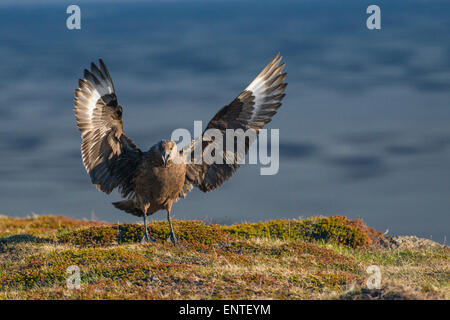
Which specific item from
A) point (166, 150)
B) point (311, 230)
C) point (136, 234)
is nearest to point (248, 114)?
point (166, 150)

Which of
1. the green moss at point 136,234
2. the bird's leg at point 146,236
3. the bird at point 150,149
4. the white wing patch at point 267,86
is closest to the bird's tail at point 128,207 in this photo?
the bird at point 150,149

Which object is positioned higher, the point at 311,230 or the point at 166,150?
the point at 166,150

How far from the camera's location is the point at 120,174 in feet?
40.5

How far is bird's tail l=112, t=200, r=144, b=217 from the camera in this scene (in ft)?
41.1

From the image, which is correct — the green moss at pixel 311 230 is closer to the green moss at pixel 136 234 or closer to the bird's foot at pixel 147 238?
the green moss at pixel 136 234

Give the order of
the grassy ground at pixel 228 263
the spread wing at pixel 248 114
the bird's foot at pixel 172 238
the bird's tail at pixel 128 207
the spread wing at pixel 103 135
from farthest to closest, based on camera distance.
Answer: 1. the spread wing at pixel 248 114
2. the bird's tail at pixel 128 207
3. the bird's foot at pixel 172 238
4. the spread wing at pixel 103 135
5. the grassy ground at pixel 228 263

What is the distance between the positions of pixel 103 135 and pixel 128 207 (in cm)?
194

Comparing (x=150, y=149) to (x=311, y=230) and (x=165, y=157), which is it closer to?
(x=165, y=157)

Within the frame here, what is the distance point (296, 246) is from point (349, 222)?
12.7 feet

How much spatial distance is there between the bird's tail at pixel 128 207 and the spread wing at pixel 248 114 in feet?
3.77

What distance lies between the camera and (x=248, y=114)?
1293 cm

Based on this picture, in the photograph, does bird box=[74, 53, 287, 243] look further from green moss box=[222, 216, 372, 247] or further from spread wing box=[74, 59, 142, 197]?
green moss box=[222, 216, 372, 247]

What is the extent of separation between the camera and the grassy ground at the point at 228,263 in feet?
27.2

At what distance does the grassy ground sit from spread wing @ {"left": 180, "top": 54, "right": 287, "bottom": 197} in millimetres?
1270
